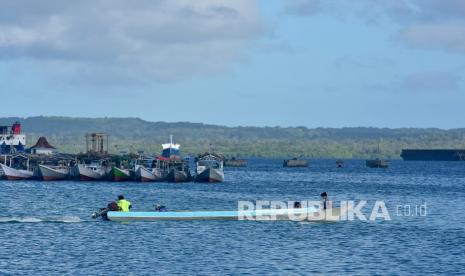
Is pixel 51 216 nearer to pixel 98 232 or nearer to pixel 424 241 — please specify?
pixel 98 232

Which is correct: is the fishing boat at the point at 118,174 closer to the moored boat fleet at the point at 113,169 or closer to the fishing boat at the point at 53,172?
the moored boat fleet at the point at 113,169

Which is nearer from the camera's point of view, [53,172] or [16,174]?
[53,172]

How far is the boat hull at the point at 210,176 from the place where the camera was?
16762cm

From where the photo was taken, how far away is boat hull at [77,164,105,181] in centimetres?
17291

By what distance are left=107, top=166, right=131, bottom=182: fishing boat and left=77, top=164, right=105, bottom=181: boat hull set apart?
4.66ft

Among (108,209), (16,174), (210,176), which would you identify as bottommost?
(108,209)

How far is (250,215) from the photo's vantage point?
84500mm

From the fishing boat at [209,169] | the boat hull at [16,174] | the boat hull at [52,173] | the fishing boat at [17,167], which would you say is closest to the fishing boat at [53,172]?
the boat hull at [52,173]

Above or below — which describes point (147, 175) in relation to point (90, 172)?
below

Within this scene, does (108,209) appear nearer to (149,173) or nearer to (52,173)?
(149,173)

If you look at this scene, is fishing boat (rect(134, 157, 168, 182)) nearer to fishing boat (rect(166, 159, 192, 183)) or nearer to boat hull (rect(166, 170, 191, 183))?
fishing boat (rect(166, 159, 192, 183))

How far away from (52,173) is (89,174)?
7.00 m

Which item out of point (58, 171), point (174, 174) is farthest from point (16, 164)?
point (174, 174)

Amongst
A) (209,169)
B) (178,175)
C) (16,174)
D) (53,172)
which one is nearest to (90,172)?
(53,172)
